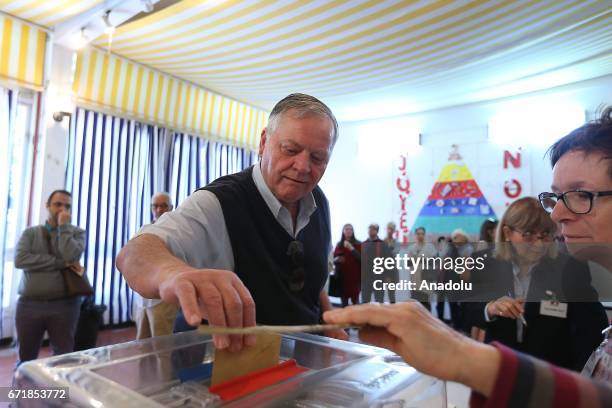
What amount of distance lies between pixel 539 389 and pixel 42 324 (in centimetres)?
322

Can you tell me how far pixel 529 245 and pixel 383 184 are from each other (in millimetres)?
4976

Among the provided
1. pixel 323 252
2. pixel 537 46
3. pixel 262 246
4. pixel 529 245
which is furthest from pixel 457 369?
pixel 537 46

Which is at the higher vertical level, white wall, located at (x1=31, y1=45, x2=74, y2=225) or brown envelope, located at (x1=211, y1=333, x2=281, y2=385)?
white wall, located at (x1=31, y1=45, x2=74, y2=225)

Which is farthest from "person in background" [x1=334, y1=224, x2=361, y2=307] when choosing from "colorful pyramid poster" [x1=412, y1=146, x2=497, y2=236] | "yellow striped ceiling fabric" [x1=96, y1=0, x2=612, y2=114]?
"yellow striped ceiling fabric" [x1=96, y1=0, x2=612, y2=114]

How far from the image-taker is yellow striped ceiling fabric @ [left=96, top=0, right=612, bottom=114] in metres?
3.33

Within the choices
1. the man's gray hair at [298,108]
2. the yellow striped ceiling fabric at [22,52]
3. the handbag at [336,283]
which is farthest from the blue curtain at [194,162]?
the man's gray hair at [298,108]

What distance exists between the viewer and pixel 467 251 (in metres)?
1.95

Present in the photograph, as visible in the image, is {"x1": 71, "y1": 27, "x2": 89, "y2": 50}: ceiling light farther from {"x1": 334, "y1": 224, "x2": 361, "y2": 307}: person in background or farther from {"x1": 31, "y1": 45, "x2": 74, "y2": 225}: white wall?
{"x1": 334, "y1": 224, "x2": 361, "y2": 307}: person in background

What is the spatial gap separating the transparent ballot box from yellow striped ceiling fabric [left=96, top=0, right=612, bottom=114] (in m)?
3.20

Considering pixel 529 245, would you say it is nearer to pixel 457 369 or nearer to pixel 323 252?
pixel 323 252

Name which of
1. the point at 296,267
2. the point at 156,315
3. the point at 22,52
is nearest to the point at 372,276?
the point at 296,267

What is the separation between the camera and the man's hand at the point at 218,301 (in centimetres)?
63

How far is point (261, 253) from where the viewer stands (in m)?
1.21

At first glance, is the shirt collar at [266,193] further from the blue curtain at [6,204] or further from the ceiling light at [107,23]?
the blue curtain at [6,204]
